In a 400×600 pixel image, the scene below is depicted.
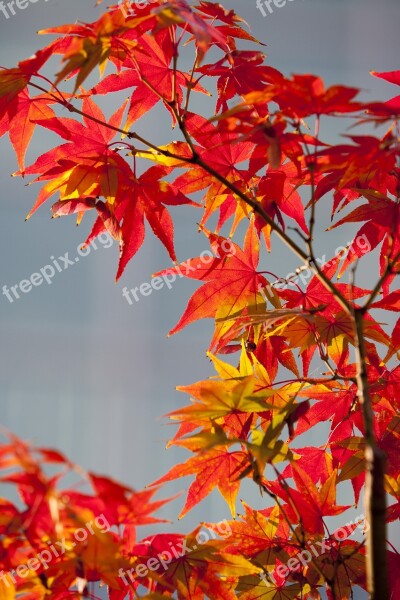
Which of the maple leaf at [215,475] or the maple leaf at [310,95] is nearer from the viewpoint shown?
the maple leaf at [310,95]

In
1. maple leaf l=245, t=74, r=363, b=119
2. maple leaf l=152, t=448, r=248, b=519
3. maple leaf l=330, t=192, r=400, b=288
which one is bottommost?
maple leaf l=152, t=448, r=248, b=519

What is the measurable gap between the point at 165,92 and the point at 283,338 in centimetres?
43

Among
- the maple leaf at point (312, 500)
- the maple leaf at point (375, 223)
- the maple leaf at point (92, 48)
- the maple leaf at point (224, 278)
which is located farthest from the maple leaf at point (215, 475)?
the maple leaf at point (92, 48)

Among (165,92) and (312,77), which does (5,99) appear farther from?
(312,77)

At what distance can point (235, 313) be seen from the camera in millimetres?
1041

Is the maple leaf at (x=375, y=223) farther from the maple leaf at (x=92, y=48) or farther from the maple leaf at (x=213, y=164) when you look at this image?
the maple leaf at (x=92, y=48)

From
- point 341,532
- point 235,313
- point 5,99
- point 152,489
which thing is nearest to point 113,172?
point 5,99

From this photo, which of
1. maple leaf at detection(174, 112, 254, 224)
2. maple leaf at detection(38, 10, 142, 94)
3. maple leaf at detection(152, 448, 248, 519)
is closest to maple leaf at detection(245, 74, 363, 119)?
maple leaf at detection(38, 10, 142, 94)

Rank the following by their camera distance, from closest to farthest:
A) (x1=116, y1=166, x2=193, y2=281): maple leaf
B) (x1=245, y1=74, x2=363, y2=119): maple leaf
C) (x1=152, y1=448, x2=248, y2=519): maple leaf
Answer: (x1=245, y1=74, x2=363, y2=119): maple leaf, (x1=152, y1=448, x2=248, y2=519): maple leaf, (x1=116, y1=166, x2=193, y2=281): maple leaf

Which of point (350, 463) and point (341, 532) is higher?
point (350, 463)

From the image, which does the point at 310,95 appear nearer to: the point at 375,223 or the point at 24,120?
the point at 375,223

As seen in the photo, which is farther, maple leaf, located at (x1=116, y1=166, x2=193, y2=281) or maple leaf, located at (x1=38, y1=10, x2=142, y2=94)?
maple leaf, located at (x1=116, y1=166, x2=193, y2=281)

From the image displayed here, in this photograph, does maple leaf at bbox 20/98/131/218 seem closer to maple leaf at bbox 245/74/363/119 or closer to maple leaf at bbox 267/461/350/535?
maple leaf at bbox 245/74/363/119

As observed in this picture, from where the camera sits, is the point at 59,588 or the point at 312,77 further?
the point at 59,588
